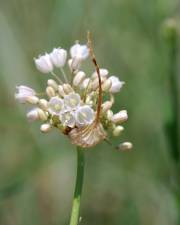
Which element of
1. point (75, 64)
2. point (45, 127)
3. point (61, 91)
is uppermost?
point (75, 64)

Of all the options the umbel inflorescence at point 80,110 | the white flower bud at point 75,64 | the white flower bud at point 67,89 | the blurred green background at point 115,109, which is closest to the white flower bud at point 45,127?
the umbel inflorescence at point 80,110

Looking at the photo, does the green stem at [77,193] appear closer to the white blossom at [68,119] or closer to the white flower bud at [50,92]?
the white blossom at [68,119]

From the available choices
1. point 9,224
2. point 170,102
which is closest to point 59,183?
point 9,224

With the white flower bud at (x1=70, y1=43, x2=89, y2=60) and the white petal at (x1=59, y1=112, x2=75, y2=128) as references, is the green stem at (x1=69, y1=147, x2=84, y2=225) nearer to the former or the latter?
the white petal at (x1=59, y1=112, x2=75, y2=128)

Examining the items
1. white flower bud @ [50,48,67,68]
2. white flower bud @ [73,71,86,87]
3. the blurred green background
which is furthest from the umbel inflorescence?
the blurred green background

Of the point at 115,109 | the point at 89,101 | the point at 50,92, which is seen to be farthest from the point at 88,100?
the point at 115,109

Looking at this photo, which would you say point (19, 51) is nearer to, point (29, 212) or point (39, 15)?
point (39, 15)

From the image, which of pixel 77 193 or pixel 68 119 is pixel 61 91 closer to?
pixel 68 119
